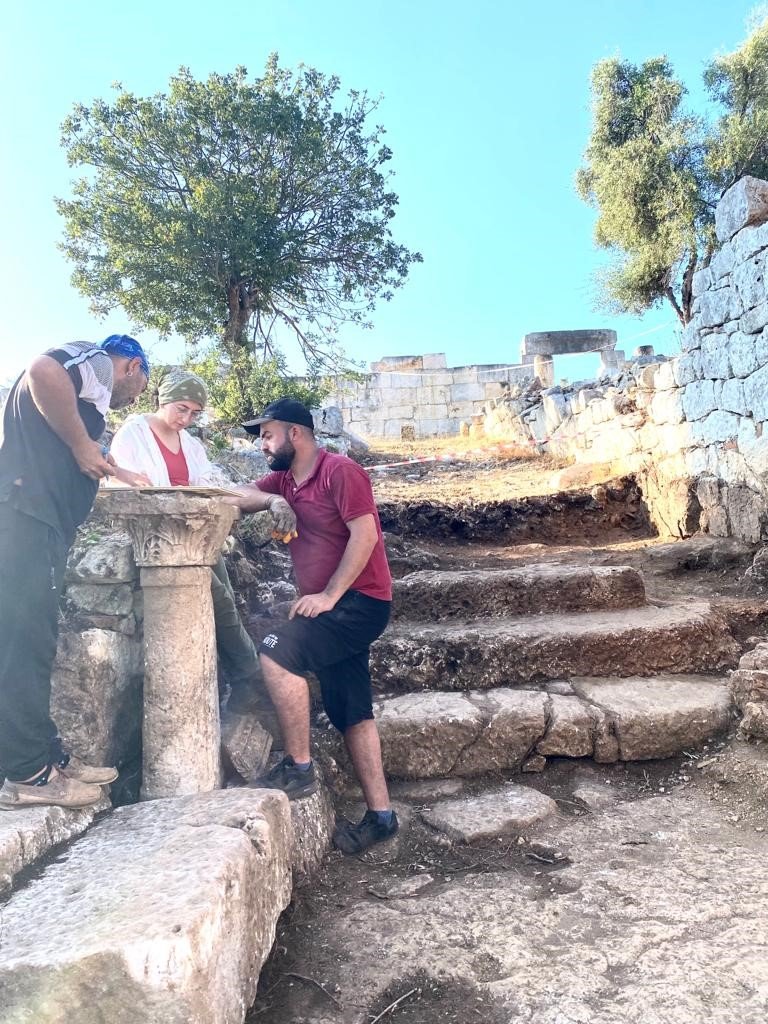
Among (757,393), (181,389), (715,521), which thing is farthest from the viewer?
(715,521)

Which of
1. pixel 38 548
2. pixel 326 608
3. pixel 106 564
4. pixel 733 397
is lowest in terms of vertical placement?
pixel 326 608

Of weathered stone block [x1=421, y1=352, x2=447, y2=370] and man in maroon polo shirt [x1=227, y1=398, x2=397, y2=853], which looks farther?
weathered stone block [x1=421, y1=352, x2=447, y2=370]

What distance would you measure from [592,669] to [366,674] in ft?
4.99

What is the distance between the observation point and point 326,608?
2885 mm

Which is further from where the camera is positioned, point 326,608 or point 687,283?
point 687,283

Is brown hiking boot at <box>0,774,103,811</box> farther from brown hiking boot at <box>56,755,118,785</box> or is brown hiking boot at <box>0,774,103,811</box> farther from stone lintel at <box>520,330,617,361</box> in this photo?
stone lintel at <box>520,330,617,361</box>

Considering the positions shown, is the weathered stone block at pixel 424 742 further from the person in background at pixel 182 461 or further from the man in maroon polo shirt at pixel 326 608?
the person in background at pixel 182 461

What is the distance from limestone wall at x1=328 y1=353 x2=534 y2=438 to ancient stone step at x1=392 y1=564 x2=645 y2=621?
1499 cm

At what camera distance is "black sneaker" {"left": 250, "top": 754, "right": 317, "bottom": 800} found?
2.87 m

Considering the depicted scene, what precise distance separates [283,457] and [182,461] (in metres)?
0.60

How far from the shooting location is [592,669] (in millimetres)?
3967

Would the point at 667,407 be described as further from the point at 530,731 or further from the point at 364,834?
the point at 364,834

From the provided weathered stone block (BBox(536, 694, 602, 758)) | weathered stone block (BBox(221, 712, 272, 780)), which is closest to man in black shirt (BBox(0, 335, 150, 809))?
weathered stone block (BBox(221, 712, 272, 780))

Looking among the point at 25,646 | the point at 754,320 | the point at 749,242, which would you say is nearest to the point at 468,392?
the point at 749,242
